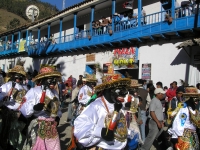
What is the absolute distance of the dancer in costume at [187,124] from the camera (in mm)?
5117

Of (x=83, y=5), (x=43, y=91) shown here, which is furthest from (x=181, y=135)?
(x=83, y=5)

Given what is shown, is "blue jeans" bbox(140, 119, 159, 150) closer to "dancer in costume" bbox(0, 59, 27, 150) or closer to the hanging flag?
"dancer in costume" bbox(0, 59, 27, 150)

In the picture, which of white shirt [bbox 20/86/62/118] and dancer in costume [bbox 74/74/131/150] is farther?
white shirt [bbox 20/86/62/118]

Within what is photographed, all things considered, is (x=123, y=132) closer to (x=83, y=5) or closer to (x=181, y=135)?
(x=181, y=135)

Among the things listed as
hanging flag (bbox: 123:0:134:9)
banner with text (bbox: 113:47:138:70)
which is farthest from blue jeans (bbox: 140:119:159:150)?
hanging flag (bbox: 123:0:134:9)

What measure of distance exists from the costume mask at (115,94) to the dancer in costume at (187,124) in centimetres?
203

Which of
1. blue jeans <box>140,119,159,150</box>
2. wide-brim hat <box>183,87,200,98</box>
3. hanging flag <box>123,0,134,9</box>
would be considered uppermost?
hanging flag <box>123,0,134,9</box>

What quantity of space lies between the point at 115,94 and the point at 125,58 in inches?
493

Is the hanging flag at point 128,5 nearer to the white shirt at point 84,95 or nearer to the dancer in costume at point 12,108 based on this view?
the white shirt at point 84,95

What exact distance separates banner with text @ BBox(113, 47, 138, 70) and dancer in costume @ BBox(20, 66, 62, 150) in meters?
10.5

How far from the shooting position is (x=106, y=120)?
3.46 m

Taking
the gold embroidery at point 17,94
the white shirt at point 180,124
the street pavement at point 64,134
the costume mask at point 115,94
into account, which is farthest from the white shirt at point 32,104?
the street pavement at point 64,134

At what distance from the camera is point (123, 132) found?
3.56 m

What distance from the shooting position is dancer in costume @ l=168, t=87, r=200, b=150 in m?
5.12
